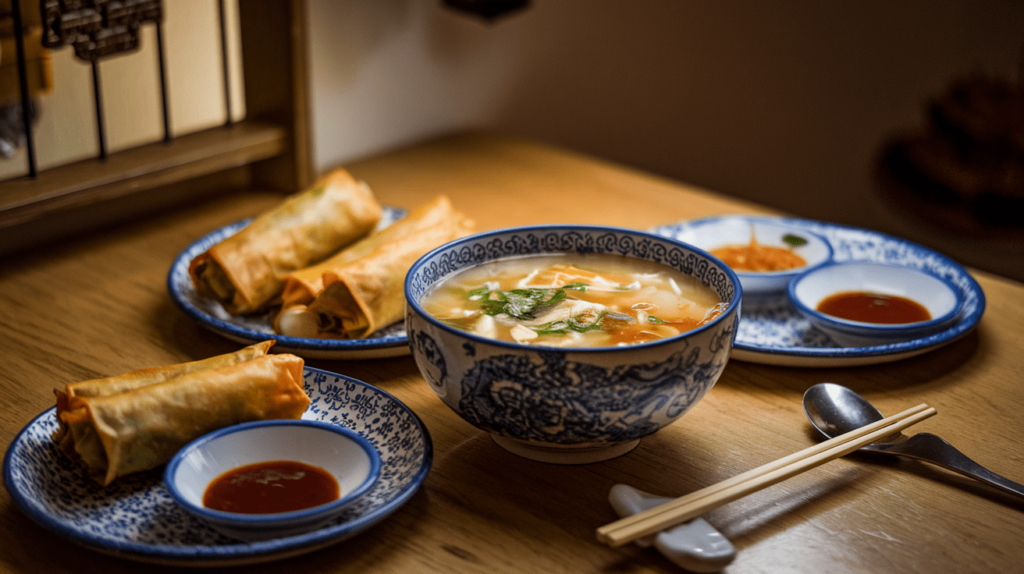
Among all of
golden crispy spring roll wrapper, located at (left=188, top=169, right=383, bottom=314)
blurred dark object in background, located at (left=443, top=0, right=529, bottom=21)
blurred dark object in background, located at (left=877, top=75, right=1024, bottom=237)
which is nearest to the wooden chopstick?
golden crispy spring roll wrapper, located at (left=188, top=169, right=383, bottom=314)

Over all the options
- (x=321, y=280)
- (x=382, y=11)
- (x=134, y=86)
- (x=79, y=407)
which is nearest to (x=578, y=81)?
(x=382, y=11)

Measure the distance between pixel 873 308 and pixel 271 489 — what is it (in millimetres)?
960

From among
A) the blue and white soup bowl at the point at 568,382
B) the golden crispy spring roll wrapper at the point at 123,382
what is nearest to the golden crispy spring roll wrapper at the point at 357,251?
the golden crispy spring roll wrapper at the point at 123,382

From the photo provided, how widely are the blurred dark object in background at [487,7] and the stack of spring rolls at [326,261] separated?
0.82 meters

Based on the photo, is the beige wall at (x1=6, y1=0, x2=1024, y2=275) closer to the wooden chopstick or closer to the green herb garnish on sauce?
the green herb garnish on sauce

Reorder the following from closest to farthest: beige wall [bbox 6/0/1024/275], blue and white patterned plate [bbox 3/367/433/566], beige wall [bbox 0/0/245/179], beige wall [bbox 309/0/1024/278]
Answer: blue and white patterned plate [bbox 3/367/433/566] → beige wall [bbox 0/0/245/179] → beige wall [bbox 6/0/1024/275] → beige wall [bbox 309/0/1024/278]

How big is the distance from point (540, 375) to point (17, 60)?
3.77 feet

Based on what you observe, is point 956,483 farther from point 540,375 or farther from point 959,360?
point 540,375

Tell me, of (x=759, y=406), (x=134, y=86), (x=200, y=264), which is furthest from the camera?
(x=134, y=86)

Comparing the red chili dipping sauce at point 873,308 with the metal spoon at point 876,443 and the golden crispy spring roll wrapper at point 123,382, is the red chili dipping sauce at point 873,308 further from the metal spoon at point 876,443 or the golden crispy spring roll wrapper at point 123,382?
the golden crispy spring roll wrapper at point 123,382

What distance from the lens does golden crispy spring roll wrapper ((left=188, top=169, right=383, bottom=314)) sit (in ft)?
4.44

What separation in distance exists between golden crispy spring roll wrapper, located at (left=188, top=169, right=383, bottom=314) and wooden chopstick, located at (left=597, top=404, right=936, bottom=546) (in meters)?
0.76

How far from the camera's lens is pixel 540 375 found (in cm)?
82

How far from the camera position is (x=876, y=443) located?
3.37 ft
